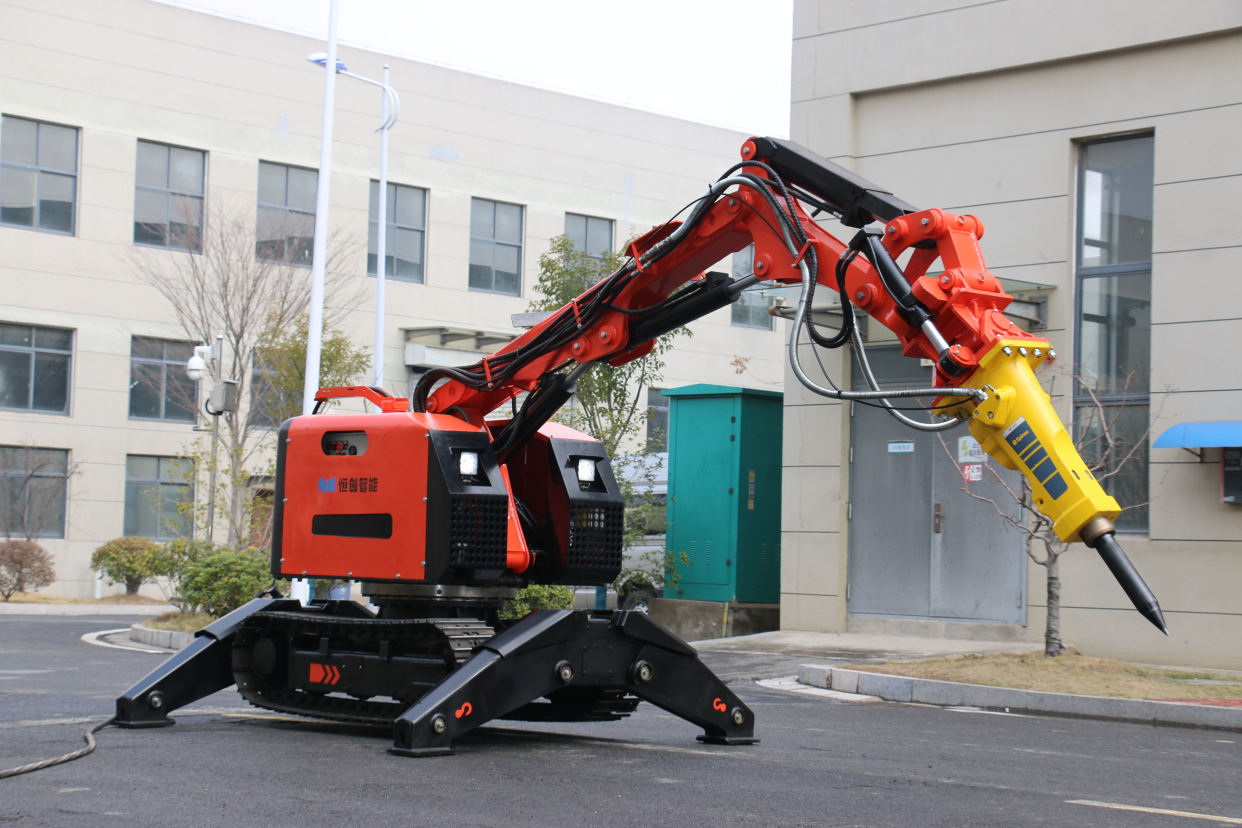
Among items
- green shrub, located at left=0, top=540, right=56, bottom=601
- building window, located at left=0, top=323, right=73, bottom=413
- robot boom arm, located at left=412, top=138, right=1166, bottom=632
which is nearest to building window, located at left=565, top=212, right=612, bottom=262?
building window, located at left=0, top=323, right=73, bottom=413

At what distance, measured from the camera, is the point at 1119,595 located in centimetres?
1458

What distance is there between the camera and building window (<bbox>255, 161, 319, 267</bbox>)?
30.8 metres

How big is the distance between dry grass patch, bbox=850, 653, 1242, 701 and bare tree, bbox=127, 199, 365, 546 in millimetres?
17623

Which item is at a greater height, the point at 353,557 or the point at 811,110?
the point at 811,110

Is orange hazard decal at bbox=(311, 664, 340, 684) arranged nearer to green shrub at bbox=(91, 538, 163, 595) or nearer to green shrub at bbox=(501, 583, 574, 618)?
green shrub at bbox=(501, 583, 574, 618)

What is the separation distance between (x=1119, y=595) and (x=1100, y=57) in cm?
638

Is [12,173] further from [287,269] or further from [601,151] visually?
[601,151]

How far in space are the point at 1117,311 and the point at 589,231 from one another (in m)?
25.4

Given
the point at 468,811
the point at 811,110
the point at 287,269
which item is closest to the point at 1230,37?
the point at 811,110

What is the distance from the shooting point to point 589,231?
1553 inches

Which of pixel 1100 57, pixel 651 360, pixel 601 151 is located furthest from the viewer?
pixel 601 151

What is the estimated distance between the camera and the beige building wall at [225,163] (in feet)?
99.3

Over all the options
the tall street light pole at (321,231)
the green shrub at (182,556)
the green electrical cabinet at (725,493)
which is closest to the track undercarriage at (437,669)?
the green shrub at (182,556)

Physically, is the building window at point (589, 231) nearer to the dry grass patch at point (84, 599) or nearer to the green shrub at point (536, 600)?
the dry grass patch at point (84, 599)
